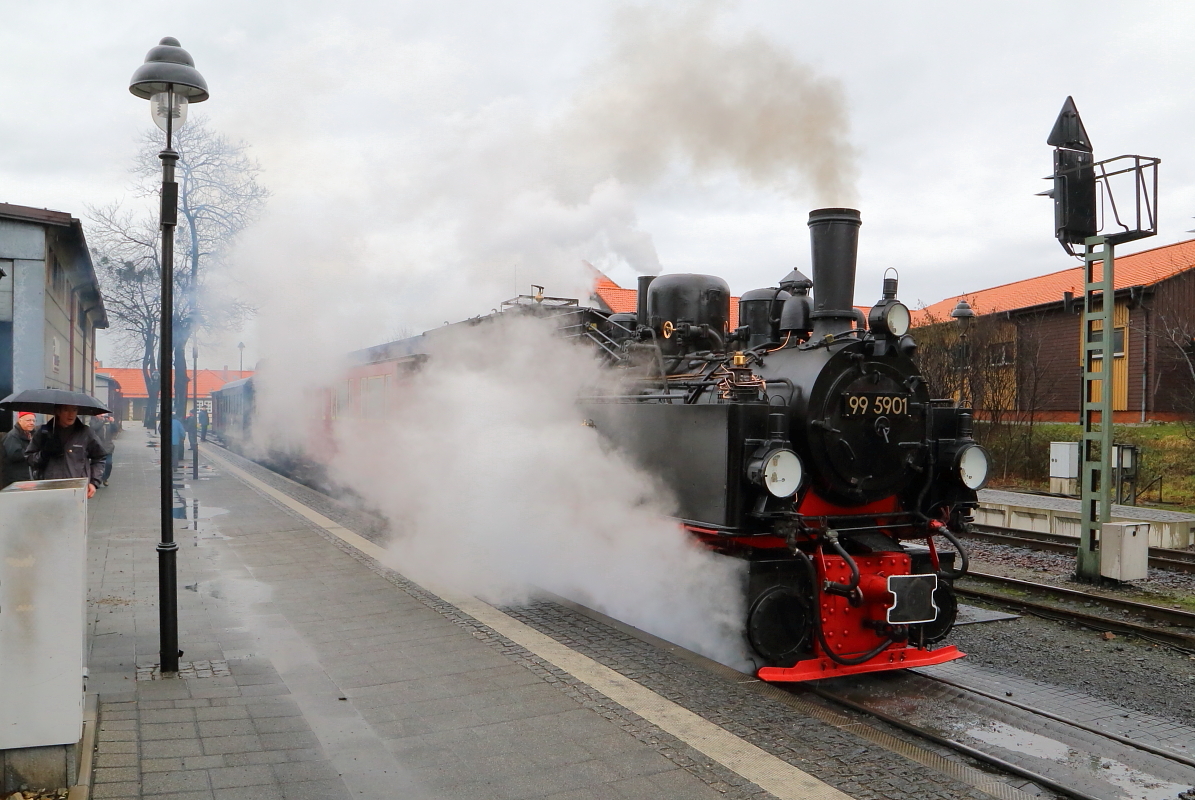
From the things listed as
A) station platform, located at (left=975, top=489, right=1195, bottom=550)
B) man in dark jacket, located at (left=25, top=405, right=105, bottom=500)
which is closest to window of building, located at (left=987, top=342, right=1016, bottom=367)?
station platform, located at (left=975, top=489, right=1195, bottom=550)

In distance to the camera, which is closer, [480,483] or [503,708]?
[503,708]

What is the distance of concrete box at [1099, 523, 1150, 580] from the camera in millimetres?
8445

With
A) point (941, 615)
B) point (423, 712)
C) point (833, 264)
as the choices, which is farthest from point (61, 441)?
point (941, 615)

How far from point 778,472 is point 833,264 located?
1.57 metres

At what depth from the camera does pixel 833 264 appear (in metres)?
5.69

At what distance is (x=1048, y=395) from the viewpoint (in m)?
22.2

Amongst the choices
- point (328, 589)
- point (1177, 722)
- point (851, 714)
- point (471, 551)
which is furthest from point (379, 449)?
point (1177, 722)

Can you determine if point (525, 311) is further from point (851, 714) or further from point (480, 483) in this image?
point (851, 714)

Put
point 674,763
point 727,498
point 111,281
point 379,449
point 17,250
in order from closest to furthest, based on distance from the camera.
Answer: point 674,763 → point 727,498 → point 17,250 → point 379,449 → point 111,281

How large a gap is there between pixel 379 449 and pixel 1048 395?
714 inches

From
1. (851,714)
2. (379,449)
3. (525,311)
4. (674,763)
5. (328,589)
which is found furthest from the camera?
(379,449)

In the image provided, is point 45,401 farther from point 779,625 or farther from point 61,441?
point 779,625

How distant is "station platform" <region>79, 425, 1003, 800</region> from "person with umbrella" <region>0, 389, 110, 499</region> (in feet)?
3.79

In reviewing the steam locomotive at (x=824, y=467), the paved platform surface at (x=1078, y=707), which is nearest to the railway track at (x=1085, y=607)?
the paved platform surface at (x=1078, y=707)
